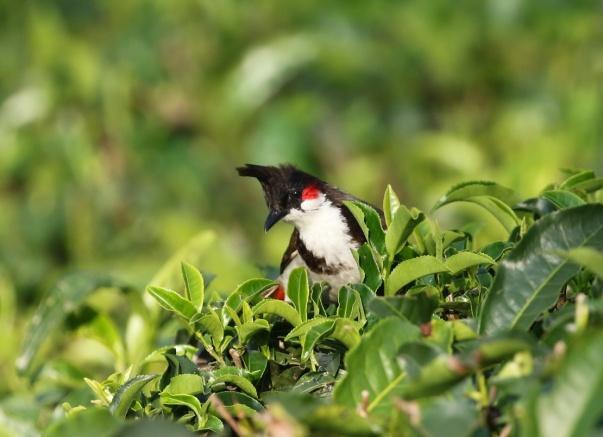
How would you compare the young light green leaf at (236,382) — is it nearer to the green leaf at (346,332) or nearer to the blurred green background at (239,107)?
the green leaf at (346,332)

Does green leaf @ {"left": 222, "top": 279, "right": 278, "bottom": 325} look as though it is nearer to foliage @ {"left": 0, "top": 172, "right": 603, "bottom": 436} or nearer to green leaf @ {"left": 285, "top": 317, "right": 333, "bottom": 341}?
foliage @ {"left": 0, "top": 172, "right": 603, "bottom": 436}

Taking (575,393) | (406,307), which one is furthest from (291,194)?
(575,393)

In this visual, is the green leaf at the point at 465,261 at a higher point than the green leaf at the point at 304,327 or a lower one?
higher

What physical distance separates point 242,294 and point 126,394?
234 mm

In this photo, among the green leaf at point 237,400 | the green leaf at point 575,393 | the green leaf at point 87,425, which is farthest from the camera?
the green leaf at point 237,400

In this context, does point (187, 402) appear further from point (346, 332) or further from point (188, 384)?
point (346, 332)

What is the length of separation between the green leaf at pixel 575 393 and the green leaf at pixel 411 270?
400 mm

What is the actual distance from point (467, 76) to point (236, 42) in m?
1.26

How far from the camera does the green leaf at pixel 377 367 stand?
1.14m

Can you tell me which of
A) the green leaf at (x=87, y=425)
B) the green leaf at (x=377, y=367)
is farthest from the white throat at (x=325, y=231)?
the green leaf at (x=87, y=425)

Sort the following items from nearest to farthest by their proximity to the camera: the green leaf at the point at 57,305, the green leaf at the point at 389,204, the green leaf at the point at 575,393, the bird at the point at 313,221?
the green leaf at the point at 575,393, the green leaf at the point at 389,204, the green leaf at the point at 57,305, the bird at the point at 313,221

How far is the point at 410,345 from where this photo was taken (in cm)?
112

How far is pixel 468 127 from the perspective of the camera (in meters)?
5.13

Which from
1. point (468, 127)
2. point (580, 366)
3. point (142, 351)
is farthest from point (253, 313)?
point (468, 127)
